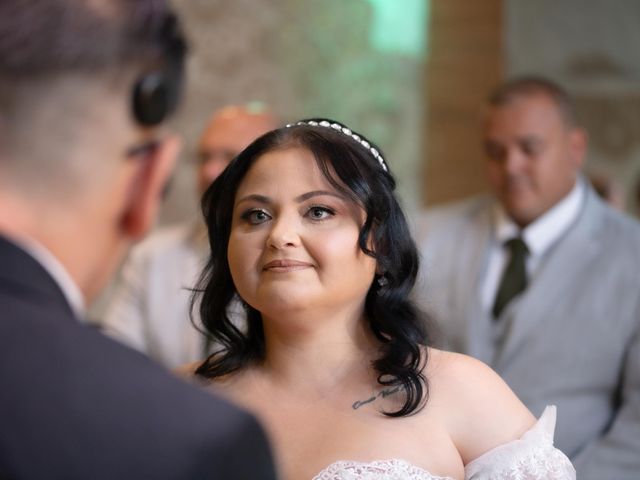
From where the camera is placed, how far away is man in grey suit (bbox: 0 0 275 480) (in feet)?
2.92

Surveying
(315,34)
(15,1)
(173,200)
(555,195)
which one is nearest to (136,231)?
(15,1)

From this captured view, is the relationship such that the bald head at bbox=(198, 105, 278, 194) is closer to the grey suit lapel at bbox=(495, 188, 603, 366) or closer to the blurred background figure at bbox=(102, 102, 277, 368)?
the blurred background figure at bbox=(102, 102, 277, 368)

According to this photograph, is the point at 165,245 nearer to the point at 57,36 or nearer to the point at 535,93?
the point at 535,93

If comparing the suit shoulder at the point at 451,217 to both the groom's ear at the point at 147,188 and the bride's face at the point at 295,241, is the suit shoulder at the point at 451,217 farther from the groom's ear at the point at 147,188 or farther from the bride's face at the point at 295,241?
the groom's ear at the point at 147,188

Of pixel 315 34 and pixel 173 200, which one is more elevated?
pixel 315 34

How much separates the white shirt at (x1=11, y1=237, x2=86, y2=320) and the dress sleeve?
947mm

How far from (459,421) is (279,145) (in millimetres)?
603

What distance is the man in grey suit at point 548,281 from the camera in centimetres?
298

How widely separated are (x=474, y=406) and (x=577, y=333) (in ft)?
4.56

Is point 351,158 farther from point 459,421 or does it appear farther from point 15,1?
point 15,1

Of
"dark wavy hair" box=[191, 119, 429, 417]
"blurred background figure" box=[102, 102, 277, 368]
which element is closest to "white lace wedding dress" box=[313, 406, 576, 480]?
"dark wavy hair" box=[191, 119, 429, 417]

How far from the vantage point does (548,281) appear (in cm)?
321

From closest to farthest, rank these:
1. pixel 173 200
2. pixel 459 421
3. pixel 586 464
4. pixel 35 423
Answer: pixel 35 423 < pixel 459 421 < pixel 586 464 < pixel 173 200

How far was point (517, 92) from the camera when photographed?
12.1ft
